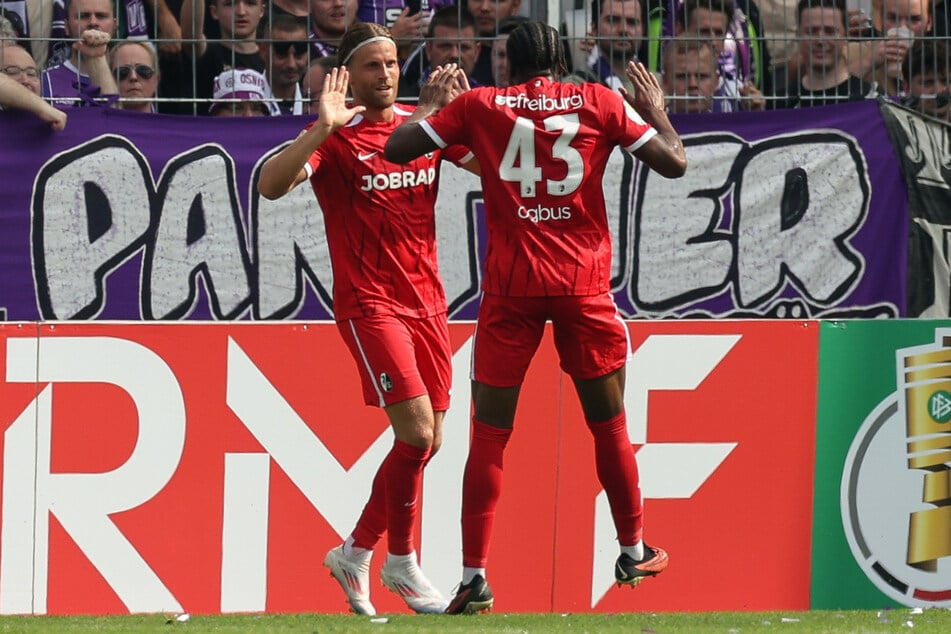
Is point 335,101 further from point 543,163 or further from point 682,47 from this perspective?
point 682,47

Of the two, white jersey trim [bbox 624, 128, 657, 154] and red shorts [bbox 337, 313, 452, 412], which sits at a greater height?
white jersey trim [bbox 624, 128, 657, 154]

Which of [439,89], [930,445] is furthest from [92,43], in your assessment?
[930,445]

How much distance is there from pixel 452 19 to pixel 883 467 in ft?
12.8

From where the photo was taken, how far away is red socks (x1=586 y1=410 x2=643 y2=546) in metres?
5.96

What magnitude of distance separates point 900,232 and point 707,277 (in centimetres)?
121

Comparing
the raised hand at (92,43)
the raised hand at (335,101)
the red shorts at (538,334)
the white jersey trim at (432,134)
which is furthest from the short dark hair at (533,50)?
the raised hand at (92,43)

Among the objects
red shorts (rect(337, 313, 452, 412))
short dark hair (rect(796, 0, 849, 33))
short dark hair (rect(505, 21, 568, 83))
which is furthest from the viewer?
short dark hair (rect(796, 0, 849, 33))

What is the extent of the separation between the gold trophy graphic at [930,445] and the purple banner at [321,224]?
8.05ft

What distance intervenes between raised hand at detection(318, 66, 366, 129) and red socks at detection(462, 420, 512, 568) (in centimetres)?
125

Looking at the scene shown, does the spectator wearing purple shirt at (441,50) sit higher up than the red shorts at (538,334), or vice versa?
the spectator wearing purple shirt at (441,50)

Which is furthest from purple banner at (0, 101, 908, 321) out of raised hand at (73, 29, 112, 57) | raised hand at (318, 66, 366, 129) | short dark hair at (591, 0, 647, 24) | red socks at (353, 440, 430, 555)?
raised hand at (318, 66, 366, 129)

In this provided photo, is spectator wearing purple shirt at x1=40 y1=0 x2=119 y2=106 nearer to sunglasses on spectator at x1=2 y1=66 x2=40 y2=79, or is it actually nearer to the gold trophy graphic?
sunglasses on spectator at x1=2 y1=66 x2=40 y2=79

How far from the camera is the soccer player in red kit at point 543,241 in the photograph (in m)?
5.72

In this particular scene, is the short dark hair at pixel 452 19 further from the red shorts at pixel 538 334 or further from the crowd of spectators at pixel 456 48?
the red shorts at pixel 538 334
